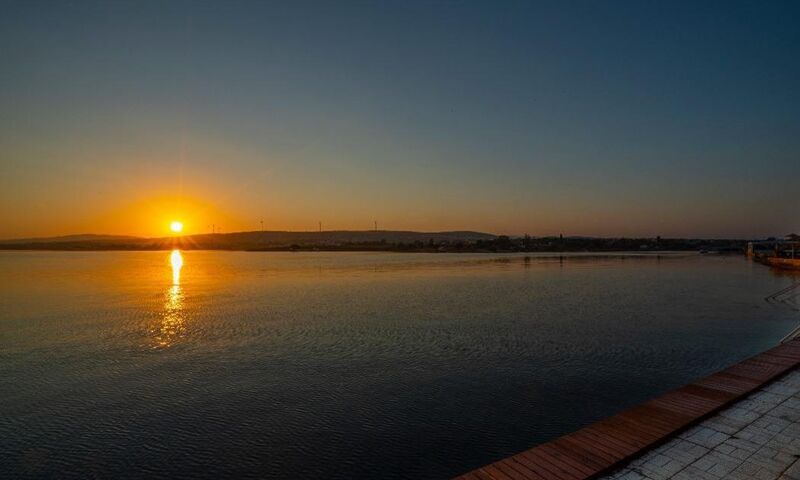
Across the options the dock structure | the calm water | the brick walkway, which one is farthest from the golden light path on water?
the brick walkway

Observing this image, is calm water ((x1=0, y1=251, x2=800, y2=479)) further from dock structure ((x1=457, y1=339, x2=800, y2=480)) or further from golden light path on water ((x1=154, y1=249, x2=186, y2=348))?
dock structure ((x1=457, y1=339, x2=800, y2=480))

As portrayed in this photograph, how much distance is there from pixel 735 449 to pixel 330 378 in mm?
9239

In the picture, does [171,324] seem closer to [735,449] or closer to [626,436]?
[626,436]

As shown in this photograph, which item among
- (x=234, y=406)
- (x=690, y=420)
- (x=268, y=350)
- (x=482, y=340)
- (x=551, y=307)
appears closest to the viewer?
(x=690, y=420)

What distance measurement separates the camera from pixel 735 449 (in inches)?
272

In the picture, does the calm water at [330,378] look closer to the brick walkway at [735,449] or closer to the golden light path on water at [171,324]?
the golden light path on water at [171,324]

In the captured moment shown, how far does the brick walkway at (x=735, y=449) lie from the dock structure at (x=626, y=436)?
0.31ft

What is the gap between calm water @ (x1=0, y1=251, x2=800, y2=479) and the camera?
8594 millimetres

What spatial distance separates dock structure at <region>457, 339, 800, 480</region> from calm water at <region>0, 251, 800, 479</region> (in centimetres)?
149

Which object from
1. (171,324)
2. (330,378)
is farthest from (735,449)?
(171,324)

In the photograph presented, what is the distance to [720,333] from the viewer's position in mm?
18156

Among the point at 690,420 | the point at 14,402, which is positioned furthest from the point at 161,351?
the point at 690,420

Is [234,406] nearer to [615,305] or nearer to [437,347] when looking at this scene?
[437,347]

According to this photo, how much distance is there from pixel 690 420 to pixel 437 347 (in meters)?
9.24
